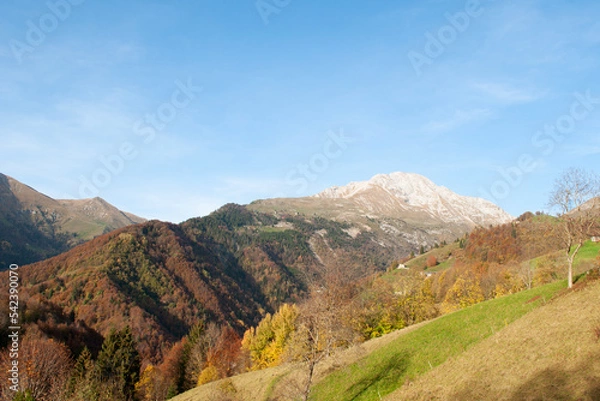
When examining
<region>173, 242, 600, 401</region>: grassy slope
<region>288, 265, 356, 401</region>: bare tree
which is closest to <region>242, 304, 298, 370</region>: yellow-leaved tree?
<region>173, 242, 600, 401</region>: grassy slope

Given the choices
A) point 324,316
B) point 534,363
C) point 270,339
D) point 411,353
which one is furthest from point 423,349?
point 270,339

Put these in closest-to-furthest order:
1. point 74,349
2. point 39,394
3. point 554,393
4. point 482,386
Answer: point 554,393
point 482,386
point 39,394
point 74,349

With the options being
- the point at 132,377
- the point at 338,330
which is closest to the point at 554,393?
the point at 338,330

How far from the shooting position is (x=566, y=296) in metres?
33.6

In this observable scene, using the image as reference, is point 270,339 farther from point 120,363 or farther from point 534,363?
point 534,363

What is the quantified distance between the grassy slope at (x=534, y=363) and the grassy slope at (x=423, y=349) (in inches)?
100

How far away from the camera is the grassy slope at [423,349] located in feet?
108

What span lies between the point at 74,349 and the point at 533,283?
137 metres

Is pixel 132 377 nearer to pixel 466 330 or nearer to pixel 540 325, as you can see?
pixel 466 330

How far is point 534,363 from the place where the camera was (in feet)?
77.0

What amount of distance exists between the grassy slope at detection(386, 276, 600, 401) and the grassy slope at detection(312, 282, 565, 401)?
2.55 metres

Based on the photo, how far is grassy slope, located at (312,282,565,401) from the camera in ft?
108

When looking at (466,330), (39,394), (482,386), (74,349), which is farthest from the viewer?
(74,349)

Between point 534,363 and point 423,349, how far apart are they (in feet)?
44.4
